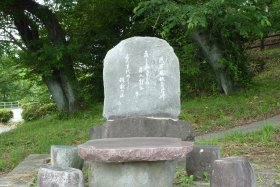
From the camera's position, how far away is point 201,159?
5.39 meters

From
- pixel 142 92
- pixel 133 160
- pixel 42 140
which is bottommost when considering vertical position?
pixel 42 140

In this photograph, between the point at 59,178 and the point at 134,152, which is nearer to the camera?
the point at 59,178

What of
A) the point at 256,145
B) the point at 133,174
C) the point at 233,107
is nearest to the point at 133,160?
the point at 133,174

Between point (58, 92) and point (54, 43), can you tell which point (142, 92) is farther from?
point (58, 92)

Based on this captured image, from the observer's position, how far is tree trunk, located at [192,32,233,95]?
1388 centimetres

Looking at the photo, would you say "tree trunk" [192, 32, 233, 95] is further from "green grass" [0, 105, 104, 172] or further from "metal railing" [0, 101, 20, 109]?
"metal railing" [0, 101, 20, 109]

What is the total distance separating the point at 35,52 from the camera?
13844mm

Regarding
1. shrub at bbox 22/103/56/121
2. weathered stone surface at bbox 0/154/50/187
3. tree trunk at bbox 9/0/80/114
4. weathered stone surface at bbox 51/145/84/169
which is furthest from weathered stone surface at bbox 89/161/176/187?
shrub at bbox 22/103/56/121

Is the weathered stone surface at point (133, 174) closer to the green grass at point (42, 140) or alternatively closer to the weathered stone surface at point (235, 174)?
the weathered stone surface at point (235, 174)

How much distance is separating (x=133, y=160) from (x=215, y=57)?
10232mm

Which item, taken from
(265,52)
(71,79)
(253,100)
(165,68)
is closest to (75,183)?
(165,68)

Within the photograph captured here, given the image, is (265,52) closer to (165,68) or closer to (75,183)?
(165,68)

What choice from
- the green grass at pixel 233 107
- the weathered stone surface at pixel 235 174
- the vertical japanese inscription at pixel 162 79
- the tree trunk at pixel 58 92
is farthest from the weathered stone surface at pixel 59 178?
the tree trunk at pixel 58 92

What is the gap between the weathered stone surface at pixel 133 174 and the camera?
4.57 meters
